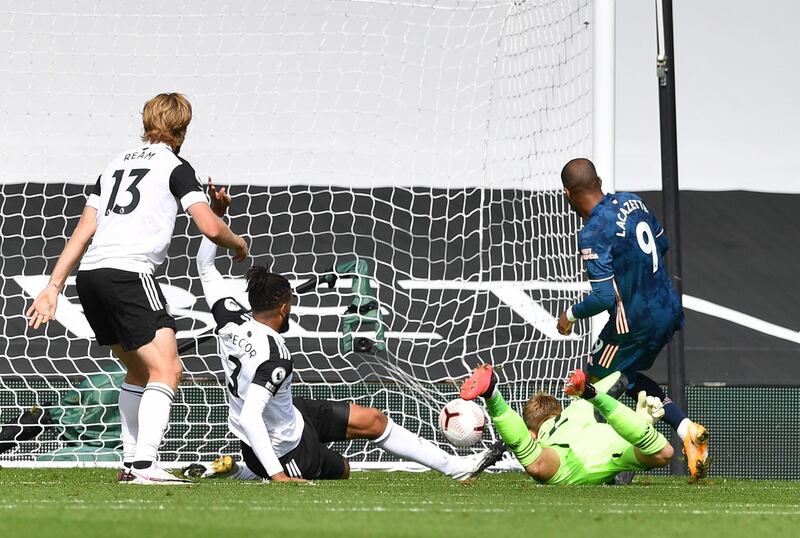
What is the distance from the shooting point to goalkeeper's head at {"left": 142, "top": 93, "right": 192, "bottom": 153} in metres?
5.33

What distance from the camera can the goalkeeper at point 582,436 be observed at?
5461 millimetres

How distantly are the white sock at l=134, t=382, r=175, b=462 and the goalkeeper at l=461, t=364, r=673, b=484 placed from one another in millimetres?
1223

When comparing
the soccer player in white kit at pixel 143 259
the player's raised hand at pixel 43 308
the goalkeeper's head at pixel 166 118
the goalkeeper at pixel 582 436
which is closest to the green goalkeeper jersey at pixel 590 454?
the goalkeeper at pixel 582 436

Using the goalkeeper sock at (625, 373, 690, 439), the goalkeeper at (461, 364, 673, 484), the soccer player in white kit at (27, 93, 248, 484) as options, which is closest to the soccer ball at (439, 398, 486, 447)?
the goalkeeper at (461, 364, 673, 484)

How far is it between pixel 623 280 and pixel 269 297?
1683 mm

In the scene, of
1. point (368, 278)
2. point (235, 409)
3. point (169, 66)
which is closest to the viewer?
point (235, 409)

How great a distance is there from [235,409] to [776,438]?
381 cm

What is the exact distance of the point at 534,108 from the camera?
828cm

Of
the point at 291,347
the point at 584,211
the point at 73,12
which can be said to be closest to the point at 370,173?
the point at 291,347

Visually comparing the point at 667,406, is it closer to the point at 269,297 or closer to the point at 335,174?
the point at 269,297

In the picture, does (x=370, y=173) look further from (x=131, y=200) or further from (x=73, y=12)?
(x=131, y=200)

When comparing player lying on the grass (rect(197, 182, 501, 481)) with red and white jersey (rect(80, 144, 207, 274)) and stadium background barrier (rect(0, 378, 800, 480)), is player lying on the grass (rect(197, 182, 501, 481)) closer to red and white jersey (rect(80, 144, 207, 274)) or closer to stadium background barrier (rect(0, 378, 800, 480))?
red and white jersey (rect(80, 144, 207, 274))

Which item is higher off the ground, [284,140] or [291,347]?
[284,140]

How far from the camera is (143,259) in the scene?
521 centimetres
